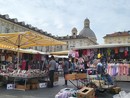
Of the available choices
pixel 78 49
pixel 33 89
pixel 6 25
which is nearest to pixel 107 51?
pixel 78 49

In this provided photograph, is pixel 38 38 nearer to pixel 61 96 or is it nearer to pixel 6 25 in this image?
pixel 61 96

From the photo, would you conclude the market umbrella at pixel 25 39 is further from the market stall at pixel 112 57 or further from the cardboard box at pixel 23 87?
the market stall at pixel 112 57

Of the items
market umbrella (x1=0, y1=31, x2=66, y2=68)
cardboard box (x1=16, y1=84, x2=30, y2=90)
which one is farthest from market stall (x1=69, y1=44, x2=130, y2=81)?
cardboard box (x1=16, y1=84, x2=30, y2=90)

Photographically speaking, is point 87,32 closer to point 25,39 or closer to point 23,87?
point 25,39

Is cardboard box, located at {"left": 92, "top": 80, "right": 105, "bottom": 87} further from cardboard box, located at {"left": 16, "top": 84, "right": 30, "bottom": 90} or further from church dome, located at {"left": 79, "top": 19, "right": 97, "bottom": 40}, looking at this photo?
church dome, located at {"left": 79, "top": 19, "right": 97, "bottom": 40}

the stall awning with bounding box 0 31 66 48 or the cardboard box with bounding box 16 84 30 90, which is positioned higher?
the stall awning with bounding box 0 31 66 48

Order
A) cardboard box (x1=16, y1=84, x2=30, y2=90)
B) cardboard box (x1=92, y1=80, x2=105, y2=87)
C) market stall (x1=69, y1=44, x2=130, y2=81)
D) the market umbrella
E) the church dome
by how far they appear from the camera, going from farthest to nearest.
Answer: the church dome
market stall (x1=69, y1=44, x2=130, y2=81)
the market umbrella
cardboard box (x1=16, y1=84, x2=30, y2=90)
cardboard box (x1=92, y1=80, x2=105, y2=87)

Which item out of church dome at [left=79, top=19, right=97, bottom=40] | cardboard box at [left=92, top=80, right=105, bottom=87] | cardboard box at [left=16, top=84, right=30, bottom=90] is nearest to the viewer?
cardboard box at [left=92, top=80, right=105, bottom=87]

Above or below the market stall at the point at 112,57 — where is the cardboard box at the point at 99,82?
below

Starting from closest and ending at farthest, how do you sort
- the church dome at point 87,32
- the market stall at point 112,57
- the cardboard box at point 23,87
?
the cardboard box at point 23,87
the market stall at point 112,57
the church dome at point 87,32

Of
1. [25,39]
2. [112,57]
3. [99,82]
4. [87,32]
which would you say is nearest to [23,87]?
[25,39]

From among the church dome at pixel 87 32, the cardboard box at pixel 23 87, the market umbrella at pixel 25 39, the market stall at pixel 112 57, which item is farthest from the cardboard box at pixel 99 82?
the church dome at pixel 87 32

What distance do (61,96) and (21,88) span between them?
409 centimetres

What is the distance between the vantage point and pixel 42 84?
537 inches
